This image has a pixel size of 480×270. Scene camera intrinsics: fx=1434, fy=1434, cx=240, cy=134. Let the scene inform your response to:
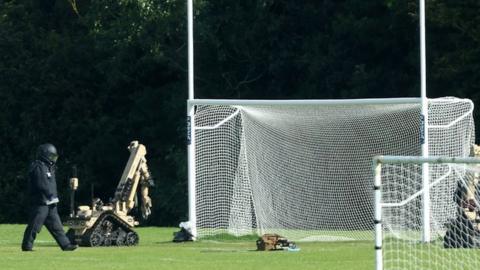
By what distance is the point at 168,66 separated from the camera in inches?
1686

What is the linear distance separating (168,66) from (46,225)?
67.2 ft

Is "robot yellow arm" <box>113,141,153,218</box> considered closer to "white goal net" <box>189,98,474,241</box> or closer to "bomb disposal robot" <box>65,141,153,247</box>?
"bomb disposal robot" <box>65,141,153,247</box>

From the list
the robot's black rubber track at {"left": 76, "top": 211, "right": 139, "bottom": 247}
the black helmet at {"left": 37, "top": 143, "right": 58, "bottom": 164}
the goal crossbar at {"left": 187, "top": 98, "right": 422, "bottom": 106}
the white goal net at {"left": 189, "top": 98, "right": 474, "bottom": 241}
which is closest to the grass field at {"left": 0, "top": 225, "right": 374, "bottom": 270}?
the robot's black rubber track at {"left": 76, "top": 211, "right": 139, "bottom": 247}

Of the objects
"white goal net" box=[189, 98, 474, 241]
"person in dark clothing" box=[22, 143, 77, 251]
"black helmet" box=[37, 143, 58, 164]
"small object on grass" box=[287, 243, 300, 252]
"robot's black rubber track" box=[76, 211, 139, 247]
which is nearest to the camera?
"small object on grass" box=[287, 243, 300, 252]

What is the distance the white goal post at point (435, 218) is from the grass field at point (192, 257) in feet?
1.76

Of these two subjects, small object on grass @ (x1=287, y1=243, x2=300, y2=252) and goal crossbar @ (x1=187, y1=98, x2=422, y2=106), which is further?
goal crossbar @ (x1=187, y1=98, x2=422, y2=106)

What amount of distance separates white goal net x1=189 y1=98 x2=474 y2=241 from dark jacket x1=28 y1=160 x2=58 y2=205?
388 cm

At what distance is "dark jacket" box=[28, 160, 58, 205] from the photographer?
2264 centimetres

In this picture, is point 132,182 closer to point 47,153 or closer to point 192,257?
point 47,153

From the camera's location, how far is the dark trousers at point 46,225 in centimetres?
2248

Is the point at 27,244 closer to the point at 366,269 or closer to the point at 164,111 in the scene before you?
the point at 366,269

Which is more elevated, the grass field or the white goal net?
the white goal net

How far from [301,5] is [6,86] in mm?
10299

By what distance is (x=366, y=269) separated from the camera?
18312mm
